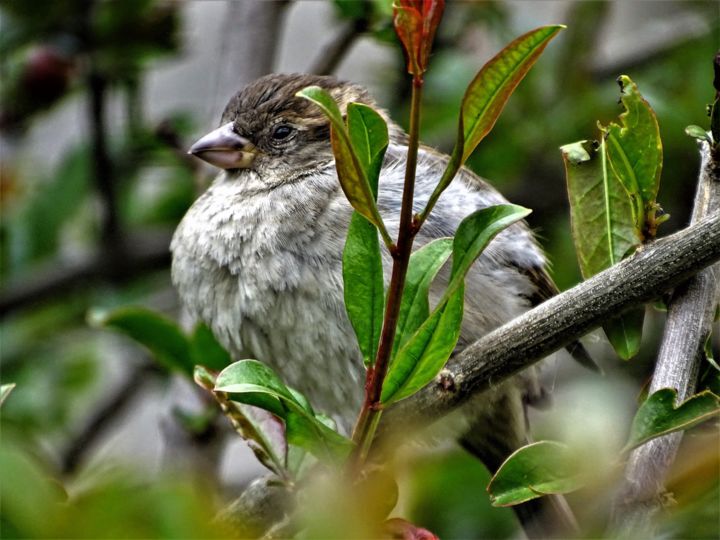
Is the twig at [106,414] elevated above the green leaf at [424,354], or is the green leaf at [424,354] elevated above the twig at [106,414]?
the green leaf at [424,354]

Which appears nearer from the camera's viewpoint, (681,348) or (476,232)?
(476,232)

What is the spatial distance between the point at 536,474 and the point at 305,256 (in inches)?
34.0

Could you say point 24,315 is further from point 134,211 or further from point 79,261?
point 134,211

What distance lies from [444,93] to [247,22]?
608 millimetres

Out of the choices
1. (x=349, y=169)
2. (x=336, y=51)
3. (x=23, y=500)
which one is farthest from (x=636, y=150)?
(x=336, y=51)

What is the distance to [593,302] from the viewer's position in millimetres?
1328

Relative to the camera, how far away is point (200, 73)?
511cm

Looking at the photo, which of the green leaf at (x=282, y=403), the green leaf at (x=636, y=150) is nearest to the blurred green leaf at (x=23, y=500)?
the green leaf at (x=282, y=403)

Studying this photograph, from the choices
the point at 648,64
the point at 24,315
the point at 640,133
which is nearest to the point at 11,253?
the point at 24,315

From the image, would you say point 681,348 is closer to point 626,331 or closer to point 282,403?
point 626,331

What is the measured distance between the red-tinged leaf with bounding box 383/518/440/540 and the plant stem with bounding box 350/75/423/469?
88 mm

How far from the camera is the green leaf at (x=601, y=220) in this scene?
149 centimetres

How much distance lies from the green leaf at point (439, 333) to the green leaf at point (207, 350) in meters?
0.96

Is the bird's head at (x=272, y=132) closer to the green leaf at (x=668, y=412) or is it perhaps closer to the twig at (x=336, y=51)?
the twig at (x=336, y=51)
